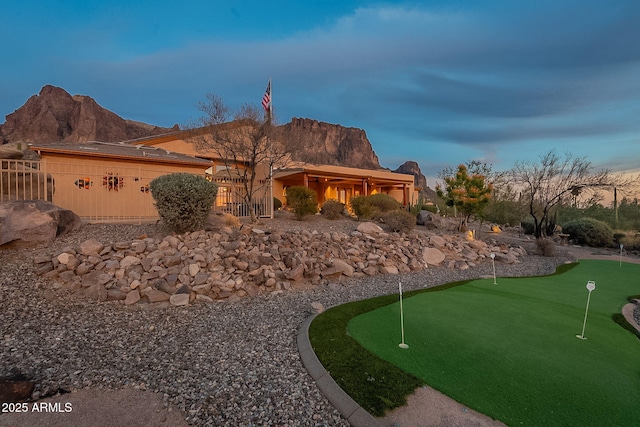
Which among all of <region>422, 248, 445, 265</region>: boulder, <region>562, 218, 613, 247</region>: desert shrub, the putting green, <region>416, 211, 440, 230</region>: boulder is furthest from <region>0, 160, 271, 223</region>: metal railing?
<region>562, 218, 613, 247</region>: desert shrub

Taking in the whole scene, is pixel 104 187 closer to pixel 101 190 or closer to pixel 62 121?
pixel 101 190

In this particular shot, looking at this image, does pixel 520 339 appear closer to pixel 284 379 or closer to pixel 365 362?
pixel 365 362

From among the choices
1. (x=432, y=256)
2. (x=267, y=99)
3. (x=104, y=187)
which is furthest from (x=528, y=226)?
(x=104, y=187)

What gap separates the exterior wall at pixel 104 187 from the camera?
442 inches

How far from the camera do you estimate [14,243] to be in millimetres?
7078

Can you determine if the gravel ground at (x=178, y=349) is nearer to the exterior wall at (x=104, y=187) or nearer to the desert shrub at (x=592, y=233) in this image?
the exterior wall at (x=104, y=187)

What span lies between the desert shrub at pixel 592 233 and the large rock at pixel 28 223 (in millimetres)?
22878

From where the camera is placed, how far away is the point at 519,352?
3625 millimetres

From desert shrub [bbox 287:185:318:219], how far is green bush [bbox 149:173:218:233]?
16.9 feet

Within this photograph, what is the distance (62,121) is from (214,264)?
6067 cm

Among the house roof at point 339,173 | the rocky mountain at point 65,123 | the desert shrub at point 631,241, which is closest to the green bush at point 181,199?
the house roof at point 339,173

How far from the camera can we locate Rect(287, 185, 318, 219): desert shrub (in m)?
13.0

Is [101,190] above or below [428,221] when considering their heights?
above

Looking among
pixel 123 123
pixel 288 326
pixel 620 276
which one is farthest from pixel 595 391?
pixel 123 123
